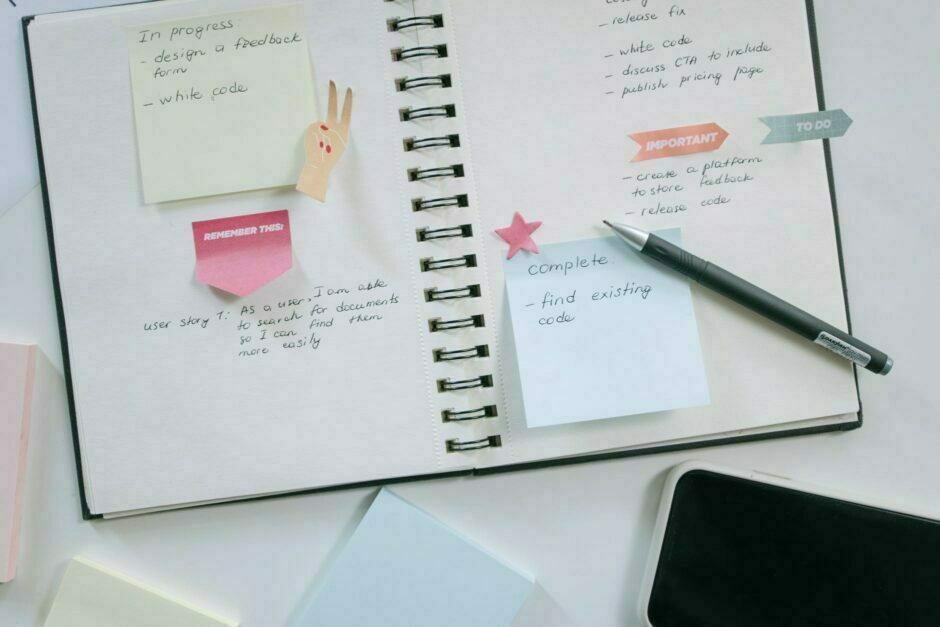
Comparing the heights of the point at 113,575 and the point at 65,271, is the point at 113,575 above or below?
below

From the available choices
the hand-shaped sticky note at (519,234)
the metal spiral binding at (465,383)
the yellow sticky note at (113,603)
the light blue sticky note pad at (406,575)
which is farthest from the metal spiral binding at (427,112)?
the yellow sticky note at (113,603)

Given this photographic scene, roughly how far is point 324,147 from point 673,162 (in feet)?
0.99

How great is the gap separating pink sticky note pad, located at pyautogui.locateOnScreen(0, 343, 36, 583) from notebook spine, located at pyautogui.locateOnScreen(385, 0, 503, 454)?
36cm

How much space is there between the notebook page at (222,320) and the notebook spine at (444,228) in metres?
0.01

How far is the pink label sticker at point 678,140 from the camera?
59 centimetres

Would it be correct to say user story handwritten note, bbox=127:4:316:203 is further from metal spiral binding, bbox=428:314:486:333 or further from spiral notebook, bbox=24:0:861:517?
metal spiral binding, bbox=428:314:486:333

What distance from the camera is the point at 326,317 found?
0.60 meters

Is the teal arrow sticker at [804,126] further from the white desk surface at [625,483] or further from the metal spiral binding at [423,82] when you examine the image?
the metal spiral binding at [423,82]

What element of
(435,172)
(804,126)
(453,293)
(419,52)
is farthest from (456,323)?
(804,126)

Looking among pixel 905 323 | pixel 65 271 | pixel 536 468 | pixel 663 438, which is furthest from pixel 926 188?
pixel 65 271

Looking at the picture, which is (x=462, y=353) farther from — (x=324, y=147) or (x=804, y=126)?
(x=804, y=126)

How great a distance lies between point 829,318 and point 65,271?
675mm

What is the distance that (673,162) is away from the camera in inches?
23.5

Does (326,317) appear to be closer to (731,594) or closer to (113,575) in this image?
(113,575)
